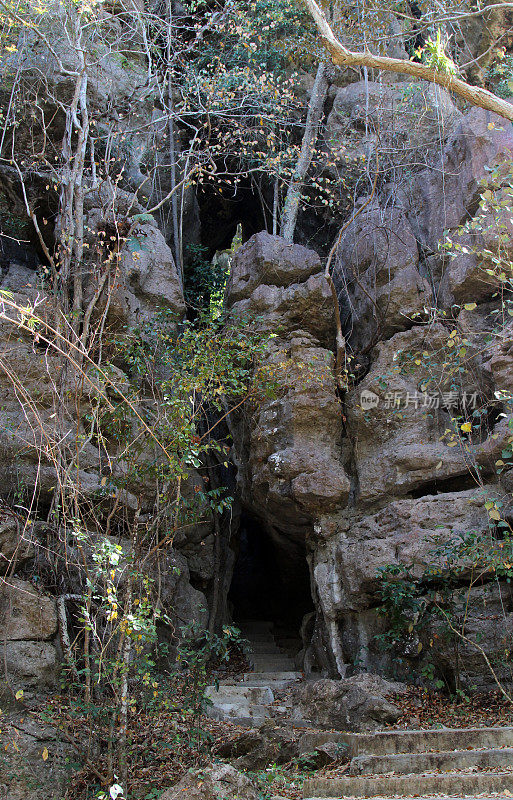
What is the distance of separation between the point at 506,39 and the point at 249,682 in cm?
1206

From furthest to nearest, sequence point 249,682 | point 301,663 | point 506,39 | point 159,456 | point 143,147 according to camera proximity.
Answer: point 506,39 < point 143,147 < point 301,663 < point 249,682 < point 159,456

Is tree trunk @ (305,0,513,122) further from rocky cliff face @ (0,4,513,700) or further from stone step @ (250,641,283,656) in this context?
stone step @ (250,641,283,656)

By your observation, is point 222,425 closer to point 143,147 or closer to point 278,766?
point 143,147

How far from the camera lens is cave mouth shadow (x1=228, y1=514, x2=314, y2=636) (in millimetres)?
11570

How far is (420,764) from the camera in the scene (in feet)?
14.9

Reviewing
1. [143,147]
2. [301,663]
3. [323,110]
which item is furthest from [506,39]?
[301,663]

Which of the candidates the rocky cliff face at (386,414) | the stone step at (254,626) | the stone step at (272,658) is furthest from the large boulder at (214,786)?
the stone step at (254,626)

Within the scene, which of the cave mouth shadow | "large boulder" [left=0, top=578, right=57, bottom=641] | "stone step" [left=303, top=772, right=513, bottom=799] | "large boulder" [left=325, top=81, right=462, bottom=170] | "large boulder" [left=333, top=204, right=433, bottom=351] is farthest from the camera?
the cave mouth shadow

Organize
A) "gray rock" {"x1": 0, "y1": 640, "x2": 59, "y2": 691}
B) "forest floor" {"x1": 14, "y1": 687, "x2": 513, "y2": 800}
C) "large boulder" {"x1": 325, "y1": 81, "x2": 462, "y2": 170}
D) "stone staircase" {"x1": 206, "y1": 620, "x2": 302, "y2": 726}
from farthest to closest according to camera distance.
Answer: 1. "large boulder" {"x1": 325, "y1": 81, "x2": 462, "y2": 170}
2. "stone staircase" {"x1": 206, "y1": 620, "x2": 302, "y2": 726}
3. "gray rock" {"x1": 0, "y1": 640, "x2": 59, "y2": 691}
4. "forest floor" {"x1": 14, "y1": 687, "x2": 513, "y2": 800}

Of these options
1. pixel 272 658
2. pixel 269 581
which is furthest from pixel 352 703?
pixel 269 581

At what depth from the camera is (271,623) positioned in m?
12.0

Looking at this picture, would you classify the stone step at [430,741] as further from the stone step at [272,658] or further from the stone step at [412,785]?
the stone step at [272,658]

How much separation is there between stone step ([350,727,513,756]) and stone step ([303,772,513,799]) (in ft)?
1.94

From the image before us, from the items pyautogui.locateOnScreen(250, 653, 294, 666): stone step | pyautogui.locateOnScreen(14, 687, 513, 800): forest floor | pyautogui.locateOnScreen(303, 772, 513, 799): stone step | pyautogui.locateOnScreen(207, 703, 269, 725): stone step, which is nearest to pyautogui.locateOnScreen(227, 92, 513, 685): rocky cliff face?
pyautogui.locateOnScreen(14, 687, 513, 800): forest floor
